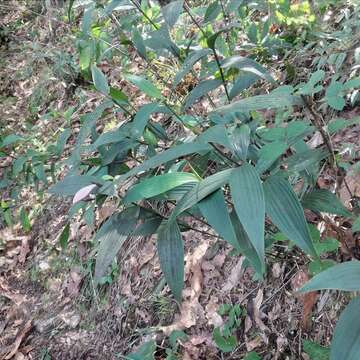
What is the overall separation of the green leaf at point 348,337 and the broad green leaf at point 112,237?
50 cm

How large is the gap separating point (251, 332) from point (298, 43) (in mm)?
1515

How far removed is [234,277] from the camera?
2170mm

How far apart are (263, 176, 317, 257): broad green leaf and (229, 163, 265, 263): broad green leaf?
71 millimetres

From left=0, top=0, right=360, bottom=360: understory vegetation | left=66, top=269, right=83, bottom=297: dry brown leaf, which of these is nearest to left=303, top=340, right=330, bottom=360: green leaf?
left=0, top=0, right=360, bottom=360: understory vegetation

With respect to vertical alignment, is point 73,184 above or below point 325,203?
above

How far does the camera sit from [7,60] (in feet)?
16.9

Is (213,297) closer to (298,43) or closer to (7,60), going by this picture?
(298,43)

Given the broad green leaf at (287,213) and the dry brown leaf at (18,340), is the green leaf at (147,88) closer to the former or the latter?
the broad green leaf at (287,213)

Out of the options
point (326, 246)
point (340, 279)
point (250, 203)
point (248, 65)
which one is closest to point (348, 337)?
point (340, 279)

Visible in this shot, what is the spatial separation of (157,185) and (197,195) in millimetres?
90

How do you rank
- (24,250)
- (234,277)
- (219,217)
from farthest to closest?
1. (24,250)
2. (234,277)
3. (219,217)

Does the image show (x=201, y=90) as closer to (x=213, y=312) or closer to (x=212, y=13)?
(x=212, y=13)

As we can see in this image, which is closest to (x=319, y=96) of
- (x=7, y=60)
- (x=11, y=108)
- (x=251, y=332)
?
(x=251, y=332)

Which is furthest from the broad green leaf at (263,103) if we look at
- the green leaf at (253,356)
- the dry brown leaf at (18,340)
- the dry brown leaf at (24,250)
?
the dry brown leaf at (24,250)
